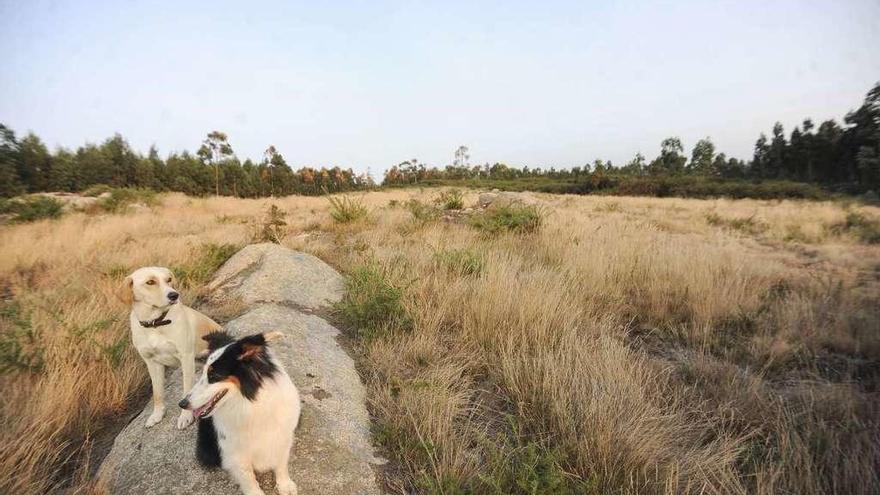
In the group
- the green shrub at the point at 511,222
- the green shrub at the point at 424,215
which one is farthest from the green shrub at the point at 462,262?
the green shrub at the point at 424,215

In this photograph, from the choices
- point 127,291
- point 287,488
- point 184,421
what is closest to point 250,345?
point 287,488

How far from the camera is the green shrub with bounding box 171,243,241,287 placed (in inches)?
189

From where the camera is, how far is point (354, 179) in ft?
229

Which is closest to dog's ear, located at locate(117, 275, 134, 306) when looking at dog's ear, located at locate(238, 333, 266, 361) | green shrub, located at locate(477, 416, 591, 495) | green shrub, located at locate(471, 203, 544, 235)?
dog's ear, located at locate(238, 333, 266, 361)

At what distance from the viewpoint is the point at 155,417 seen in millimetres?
2225


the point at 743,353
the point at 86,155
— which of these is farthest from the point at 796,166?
the point at 86,155

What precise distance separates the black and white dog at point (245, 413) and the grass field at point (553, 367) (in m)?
0.59

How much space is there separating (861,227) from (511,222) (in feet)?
39.7

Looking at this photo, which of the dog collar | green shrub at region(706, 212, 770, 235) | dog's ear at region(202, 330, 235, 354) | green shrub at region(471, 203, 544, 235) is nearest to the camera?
dog's ear at region(202, 330, 235, 354)

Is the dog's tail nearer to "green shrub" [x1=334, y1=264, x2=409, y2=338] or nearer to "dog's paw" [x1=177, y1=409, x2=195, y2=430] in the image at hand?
"dog's paw" [x1=177, y1=409, x2=195, y2=430]

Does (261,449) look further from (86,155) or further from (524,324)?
(86,155)

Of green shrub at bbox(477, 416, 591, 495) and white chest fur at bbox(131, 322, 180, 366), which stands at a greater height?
white chest fur at bbox(131, 322, 180, 366)

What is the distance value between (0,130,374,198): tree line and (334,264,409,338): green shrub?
2002cm

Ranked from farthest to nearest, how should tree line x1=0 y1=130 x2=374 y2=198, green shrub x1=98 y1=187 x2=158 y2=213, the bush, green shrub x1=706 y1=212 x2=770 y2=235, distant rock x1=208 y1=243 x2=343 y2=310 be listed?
tree line x1=0 y1=130 x2=374 y2=198
green shrub x1=98 y1=187 x2=158 y2=213
green shrub x1=706 y1=212 x2=770 y2=235
the bush
distant rock x1=208 y1=243 x2=343 y2=310
